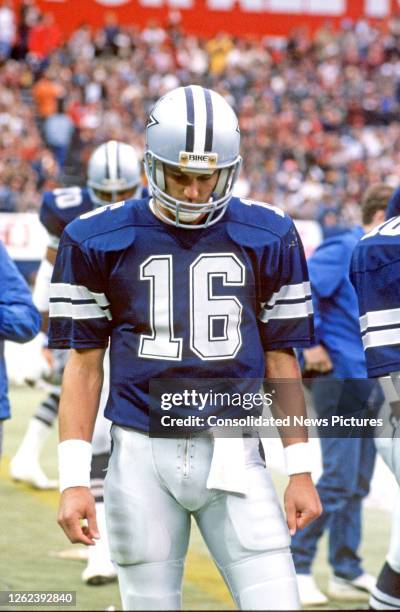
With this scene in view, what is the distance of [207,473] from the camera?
8.16 feet

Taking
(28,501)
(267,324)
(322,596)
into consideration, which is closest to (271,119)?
(28,501)

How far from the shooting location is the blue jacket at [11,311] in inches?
149

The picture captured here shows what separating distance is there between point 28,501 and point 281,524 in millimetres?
3746

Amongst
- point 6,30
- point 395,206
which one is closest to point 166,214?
point 395,206

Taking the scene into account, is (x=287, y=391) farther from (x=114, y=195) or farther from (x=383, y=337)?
(x=114, y=195)

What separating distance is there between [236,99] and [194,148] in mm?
18924

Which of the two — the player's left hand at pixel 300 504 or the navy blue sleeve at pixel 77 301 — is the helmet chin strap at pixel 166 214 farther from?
the player's left hand at pixel 300 504

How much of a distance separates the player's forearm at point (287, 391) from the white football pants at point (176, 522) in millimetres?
135

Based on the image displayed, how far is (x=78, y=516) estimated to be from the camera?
97.8 inches

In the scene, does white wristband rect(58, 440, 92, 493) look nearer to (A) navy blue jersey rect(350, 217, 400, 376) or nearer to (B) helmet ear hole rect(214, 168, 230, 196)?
(B) helmet ear hole rect(214, 168, 230, 196)

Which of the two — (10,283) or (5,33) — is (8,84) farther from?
(10,283)

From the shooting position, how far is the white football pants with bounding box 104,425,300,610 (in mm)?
2451

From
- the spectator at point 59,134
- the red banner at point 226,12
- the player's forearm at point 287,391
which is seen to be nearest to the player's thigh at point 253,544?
the player's forearm at point 287,391

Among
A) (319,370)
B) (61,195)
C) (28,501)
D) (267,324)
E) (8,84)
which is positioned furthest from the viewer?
(8,84)
